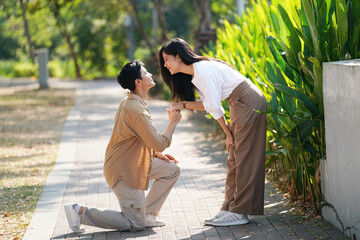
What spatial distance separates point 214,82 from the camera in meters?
5.00

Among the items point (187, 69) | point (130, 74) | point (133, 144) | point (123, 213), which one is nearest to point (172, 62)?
point (187, 69)

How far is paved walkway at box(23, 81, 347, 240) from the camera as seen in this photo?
5.11 m

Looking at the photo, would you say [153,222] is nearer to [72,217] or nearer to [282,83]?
[72,217]

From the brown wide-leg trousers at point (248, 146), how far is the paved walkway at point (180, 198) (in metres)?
0.24

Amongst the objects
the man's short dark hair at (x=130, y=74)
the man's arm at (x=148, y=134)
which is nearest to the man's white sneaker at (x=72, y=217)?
the man's arm at (x=148, y=134)

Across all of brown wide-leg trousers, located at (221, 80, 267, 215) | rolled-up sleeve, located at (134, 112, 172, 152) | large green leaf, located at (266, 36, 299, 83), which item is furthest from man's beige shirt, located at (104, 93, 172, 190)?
large green leaf, located at (266, 36, 299, 83)

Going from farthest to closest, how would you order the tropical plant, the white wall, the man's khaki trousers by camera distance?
the tropical plant < the man's khaki trousers < the white wall

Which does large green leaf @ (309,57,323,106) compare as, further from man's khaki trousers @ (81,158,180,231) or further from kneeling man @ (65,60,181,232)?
man's khaki trousers @ (81,158,180,231)

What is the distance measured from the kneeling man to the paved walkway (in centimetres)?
14

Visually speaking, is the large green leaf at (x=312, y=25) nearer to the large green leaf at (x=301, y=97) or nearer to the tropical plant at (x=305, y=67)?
the tropical plant at (x=305, y=67)

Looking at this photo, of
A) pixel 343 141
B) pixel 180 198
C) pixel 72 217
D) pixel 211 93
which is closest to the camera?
pixel 343 141

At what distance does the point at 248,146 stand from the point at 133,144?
95cm

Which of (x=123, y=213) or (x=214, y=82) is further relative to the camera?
(x=123, y=213)

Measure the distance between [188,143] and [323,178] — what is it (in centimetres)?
532
